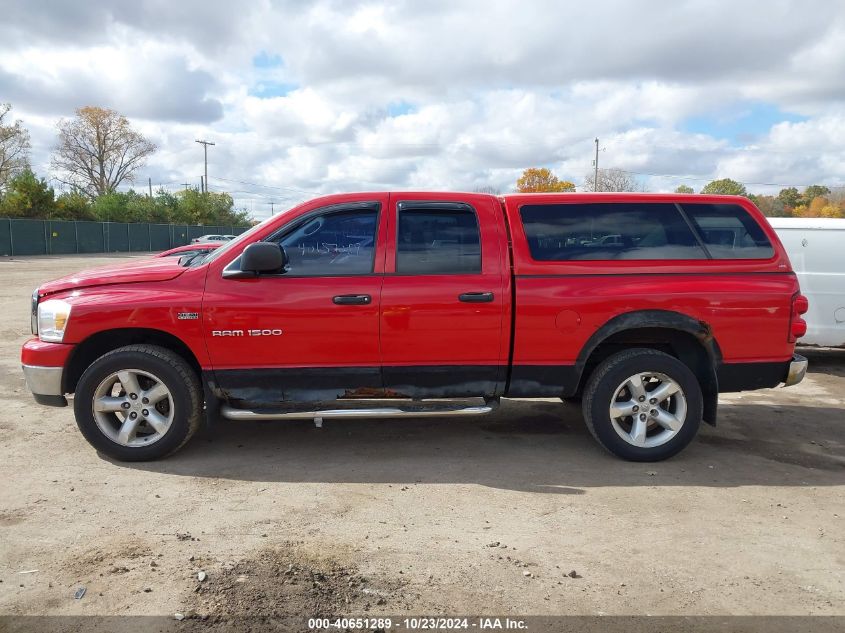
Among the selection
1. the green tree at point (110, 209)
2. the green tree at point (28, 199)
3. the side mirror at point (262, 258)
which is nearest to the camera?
the side mirror at point (262, 258)

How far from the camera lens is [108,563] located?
3242mm

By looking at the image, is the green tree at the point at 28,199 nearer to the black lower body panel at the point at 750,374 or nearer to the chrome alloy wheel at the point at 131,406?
the chrome alloy wheel at the point at 131,406

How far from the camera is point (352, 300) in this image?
4.39 meters

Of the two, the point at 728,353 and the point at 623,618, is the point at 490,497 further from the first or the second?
the point at 728,353

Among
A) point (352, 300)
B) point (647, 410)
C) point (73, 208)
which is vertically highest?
point (73, 208)

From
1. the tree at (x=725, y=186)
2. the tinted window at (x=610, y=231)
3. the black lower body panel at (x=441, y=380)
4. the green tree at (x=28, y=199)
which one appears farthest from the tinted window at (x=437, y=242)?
the tree at (x=725, y=186)

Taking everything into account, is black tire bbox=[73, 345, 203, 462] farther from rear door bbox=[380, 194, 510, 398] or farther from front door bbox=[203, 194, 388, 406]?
rear door bbox=[380, 194, 510, 398]

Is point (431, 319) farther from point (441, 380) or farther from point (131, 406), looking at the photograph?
point (131, 406)

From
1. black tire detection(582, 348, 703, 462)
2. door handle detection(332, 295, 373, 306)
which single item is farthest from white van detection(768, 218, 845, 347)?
door handle detection(332, 295, 373, 306)

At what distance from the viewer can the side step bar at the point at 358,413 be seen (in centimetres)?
439

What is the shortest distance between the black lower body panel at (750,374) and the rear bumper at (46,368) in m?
4.74

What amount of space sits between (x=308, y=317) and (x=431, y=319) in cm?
86

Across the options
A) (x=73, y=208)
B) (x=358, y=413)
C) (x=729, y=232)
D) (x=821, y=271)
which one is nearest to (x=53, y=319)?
(x=358, y=413)

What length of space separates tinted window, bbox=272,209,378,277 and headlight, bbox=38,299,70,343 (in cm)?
161
